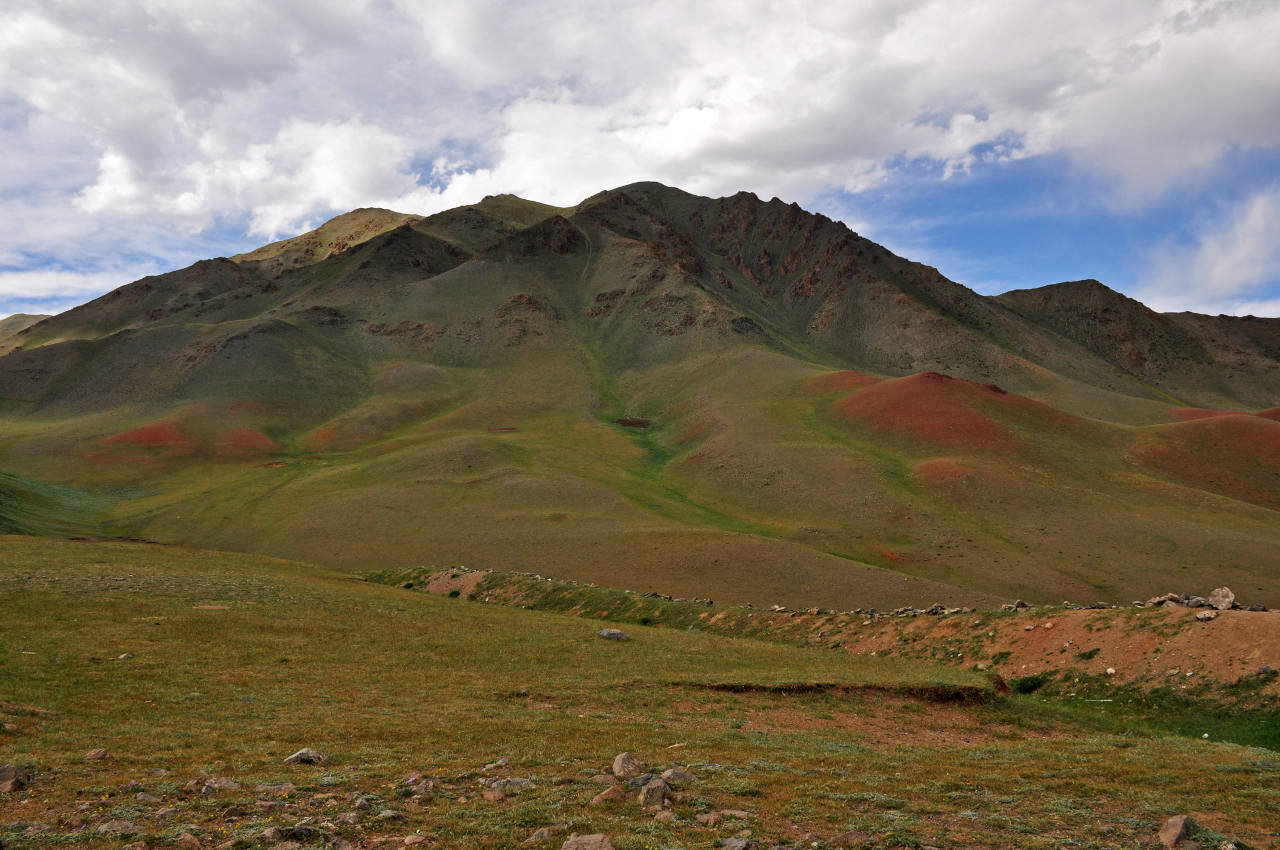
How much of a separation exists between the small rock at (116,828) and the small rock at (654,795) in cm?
759

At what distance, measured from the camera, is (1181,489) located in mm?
90188

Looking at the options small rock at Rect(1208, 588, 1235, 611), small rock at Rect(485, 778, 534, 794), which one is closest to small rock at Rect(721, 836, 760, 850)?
small rock at Rect(485, 778, 534, 794)

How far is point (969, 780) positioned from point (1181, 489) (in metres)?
98.1

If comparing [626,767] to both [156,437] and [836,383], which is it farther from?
[156,437]

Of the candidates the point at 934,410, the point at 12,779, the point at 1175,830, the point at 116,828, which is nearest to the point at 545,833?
the point at 116,828

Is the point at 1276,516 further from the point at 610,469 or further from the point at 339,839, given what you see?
the point at 339,839

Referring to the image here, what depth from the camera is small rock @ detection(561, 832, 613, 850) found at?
972 cm

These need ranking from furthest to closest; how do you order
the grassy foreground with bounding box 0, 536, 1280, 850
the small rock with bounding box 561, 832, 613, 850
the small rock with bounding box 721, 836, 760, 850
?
the grassy foreground with bounding box 0, 536, 1280, 850 < the small rock with bounding box 721, 836, 760, 850 < the small rock with bounding box 561, 832, 613, 850

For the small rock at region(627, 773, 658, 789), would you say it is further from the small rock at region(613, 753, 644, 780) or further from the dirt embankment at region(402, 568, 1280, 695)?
the dirt embankment at region(402, 568, 1280, 695)

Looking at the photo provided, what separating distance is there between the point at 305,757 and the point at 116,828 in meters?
4.38

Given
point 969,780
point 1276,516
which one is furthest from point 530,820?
point 1276,516

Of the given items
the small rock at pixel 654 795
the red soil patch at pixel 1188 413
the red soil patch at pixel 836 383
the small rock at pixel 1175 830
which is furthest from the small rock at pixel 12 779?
the red soil patch at pixel 1188 413

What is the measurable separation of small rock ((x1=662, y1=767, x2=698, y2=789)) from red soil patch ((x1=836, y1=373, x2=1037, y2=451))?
325 feet

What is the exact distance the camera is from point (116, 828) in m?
10.5
